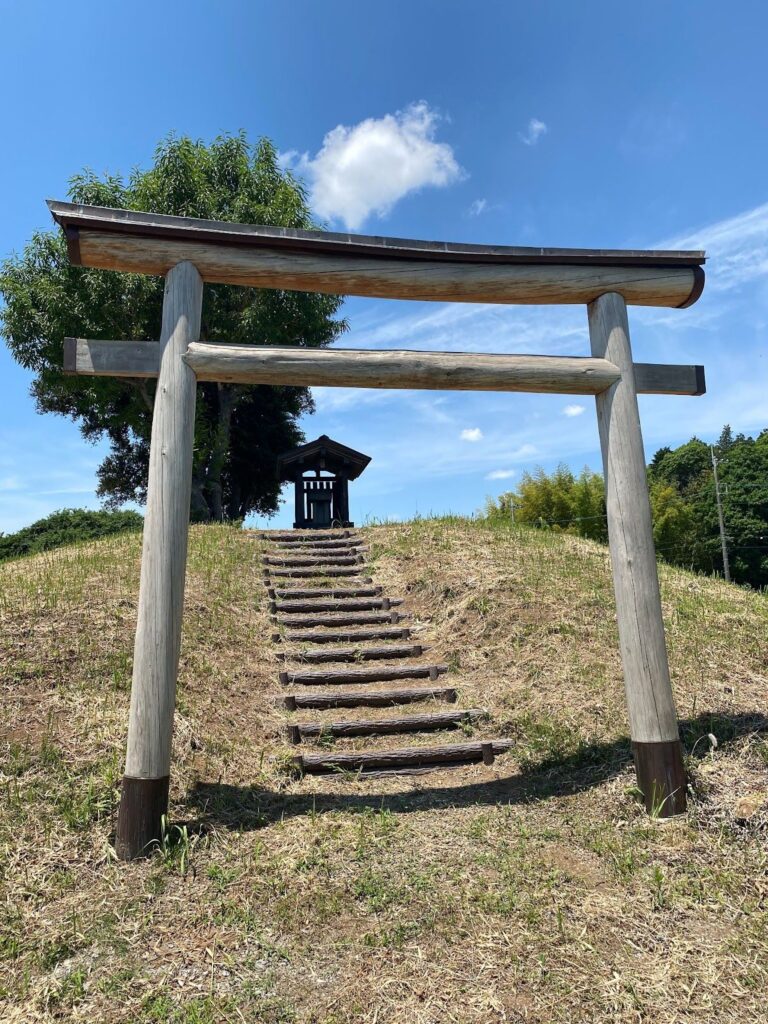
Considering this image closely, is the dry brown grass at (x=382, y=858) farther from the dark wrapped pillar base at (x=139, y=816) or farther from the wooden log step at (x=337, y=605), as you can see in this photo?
the wooden log step at (x=337, y=605)

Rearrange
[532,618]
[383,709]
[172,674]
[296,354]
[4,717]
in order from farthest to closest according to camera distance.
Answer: [532,618] → [383,709] → [4,717] → [296,354] → [172,674]

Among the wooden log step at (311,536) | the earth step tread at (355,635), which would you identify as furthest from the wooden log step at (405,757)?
A: the wooden log step at (311,536)

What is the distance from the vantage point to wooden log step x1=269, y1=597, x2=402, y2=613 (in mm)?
8375

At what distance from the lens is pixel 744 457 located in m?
40.5

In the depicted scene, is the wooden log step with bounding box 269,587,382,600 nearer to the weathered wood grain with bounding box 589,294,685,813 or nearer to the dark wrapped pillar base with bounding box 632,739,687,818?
the weathered wood grain with bounding box 589,294,685,813

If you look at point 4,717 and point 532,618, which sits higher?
point 532,618

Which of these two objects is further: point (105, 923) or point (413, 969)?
point (105, 923)

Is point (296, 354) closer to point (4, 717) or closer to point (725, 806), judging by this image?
point (4, 717)

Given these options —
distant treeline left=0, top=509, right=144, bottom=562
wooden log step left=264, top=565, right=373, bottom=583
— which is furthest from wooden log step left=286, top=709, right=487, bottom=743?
distant treeline left=0, top=509, right=144, bottom=562

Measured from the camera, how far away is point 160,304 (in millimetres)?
17859

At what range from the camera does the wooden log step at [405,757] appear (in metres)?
5.06

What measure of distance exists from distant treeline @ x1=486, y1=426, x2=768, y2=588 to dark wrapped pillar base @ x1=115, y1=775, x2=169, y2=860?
79.1ft

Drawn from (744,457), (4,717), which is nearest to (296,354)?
(4,717)

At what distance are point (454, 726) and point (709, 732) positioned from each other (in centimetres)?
200
